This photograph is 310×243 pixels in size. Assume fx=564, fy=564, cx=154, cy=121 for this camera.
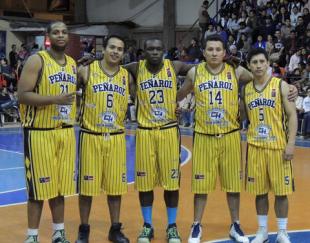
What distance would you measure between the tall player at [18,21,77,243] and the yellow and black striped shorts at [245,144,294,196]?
1.75 metres

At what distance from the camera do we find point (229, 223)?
6.46 metres

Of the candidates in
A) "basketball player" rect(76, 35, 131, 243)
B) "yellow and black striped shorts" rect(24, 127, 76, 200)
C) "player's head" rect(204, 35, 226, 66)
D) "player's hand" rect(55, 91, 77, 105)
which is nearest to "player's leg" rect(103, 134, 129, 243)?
"basketball player" rect(76, 35, 131, 243)

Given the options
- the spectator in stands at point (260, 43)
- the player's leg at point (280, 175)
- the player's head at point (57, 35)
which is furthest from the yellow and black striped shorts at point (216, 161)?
the spectator in stands at point (260, 43)

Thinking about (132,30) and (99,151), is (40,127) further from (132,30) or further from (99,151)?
(132,30)

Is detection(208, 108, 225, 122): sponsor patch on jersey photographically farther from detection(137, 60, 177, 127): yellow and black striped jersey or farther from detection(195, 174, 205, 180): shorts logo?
detection(195, 174, 205, 180): shorts logo

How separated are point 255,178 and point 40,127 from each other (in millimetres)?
2141

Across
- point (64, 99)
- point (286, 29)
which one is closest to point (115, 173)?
point (64, 99)

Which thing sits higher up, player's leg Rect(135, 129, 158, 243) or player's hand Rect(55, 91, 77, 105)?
player's hand Rect(55, 91, 77, 105)

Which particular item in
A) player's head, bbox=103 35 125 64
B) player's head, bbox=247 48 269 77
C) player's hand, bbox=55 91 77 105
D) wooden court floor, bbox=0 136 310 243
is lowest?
wooden court floor, bbox=0 136 310 243

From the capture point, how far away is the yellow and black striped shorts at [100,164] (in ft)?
18.2

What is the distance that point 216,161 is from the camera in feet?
18.8

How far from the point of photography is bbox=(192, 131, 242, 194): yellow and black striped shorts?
5.70 m

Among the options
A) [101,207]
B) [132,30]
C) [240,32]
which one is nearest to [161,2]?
[132,30]

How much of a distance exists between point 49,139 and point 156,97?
1184 millimetres
